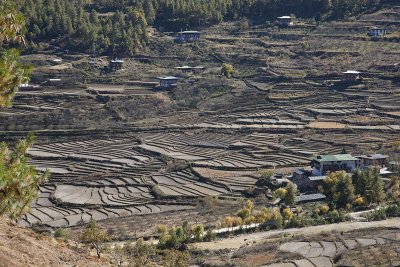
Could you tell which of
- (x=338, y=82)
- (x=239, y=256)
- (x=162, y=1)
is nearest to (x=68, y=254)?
(x=239, y=256)

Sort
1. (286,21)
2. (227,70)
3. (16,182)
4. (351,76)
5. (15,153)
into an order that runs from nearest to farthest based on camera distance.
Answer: (16,182) → (15,153) → (351,76) → (227,70) → (286,21)

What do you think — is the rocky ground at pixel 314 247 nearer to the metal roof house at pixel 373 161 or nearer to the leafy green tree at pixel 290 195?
the leafy green tree at pixel 290 195

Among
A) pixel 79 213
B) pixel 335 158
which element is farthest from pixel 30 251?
pixel 335 158

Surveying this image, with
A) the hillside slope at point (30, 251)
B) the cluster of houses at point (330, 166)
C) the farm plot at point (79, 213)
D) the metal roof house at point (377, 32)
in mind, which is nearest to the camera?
the hillside slope at point (30, 251)

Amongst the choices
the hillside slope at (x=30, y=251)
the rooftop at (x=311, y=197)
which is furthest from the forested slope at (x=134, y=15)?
the hillside slope at (x=30, y=251)

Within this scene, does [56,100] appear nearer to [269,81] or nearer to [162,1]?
[269,81]

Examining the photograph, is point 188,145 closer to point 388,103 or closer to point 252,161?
point 252,161

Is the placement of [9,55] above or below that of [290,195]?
above

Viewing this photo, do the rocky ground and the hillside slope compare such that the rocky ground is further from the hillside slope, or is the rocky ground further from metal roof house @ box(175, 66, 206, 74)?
metal roof house @ box(175, 66, 206, 74)
